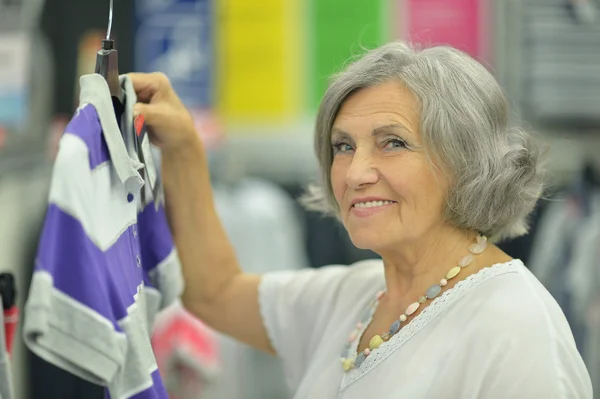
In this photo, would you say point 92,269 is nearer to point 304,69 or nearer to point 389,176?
point 389,176

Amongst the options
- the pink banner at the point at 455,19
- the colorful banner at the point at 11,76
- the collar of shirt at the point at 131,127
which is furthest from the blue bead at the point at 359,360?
the pink banner at the point at 455,19

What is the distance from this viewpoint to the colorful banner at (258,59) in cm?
363

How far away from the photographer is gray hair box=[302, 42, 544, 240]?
1.58m

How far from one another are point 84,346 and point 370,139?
68cm

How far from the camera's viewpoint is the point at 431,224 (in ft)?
5.40

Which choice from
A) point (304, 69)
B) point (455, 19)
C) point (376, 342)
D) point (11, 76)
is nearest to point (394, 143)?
point (376, 342)

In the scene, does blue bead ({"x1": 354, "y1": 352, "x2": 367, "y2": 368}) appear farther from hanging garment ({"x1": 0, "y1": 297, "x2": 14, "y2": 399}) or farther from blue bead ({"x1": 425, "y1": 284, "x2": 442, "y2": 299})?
hanging garment ({"x1": 0, "y1": 297, "x2": 14, "y2": 399})

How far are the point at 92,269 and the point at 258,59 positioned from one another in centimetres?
250

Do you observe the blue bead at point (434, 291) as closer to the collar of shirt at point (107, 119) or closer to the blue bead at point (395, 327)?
the blue bead at point (395, 327)

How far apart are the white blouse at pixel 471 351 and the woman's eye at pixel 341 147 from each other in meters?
0.34

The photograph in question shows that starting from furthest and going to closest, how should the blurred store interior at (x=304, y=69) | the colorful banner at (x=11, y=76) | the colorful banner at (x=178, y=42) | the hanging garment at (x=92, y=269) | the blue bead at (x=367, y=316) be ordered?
the colorful banner at (x=178, y=42) → the blurred store interior at (x=304, y=69) → the colorful banner at (x=11, y=76) → the blue bead at (x=367, y=316) → the hanging garment at (x=92, y=269)

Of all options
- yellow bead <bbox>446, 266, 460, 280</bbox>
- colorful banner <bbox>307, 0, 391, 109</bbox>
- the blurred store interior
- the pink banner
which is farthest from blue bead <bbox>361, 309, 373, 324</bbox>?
the pink banner

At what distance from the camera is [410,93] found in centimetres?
161

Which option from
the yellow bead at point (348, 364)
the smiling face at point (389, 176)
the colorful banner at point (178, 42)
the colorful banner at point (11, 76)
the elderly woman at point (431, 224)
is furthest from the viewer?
the colorful banner at point (178, 42)
